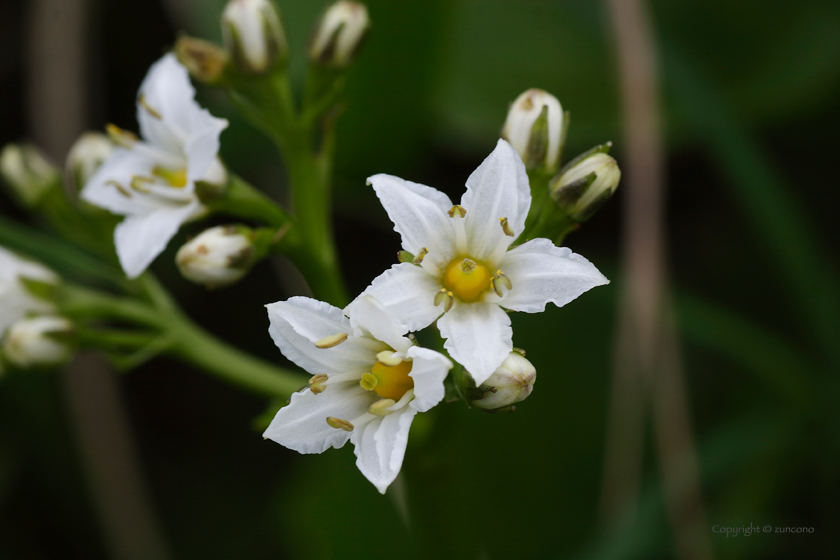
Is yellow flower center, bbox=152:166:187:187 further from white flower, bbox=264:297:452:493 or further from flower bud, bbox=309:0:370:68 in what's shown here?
white flower, bbox=264:297:452:493

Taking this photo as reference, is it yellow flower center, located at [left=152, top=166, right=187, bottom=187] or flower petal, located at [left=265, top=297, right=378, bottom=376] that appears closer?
flower petal, located at [left=265, top=297, right=378, bottom=376]

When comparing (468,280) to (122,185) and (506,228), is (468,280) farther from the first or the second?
(122,185)

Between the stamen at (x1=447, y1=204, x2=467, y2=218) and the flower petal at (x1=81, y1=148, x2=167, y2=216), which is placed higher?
the flower petal at (x1=81, y1=148, x2=167, y2=216)

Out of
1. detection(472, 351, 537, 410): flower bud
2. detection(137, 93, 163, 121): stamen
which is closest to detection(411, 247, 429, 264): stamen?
detection(472, 351, 537, 410): flower bud

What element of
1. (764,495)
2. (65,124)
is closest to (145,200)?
(65,124)

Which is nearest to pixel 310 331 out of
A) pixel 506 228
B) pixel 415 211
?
pixel 415 211

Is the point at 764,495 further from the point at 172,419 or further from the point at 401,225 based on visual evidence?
the point at 172,419
